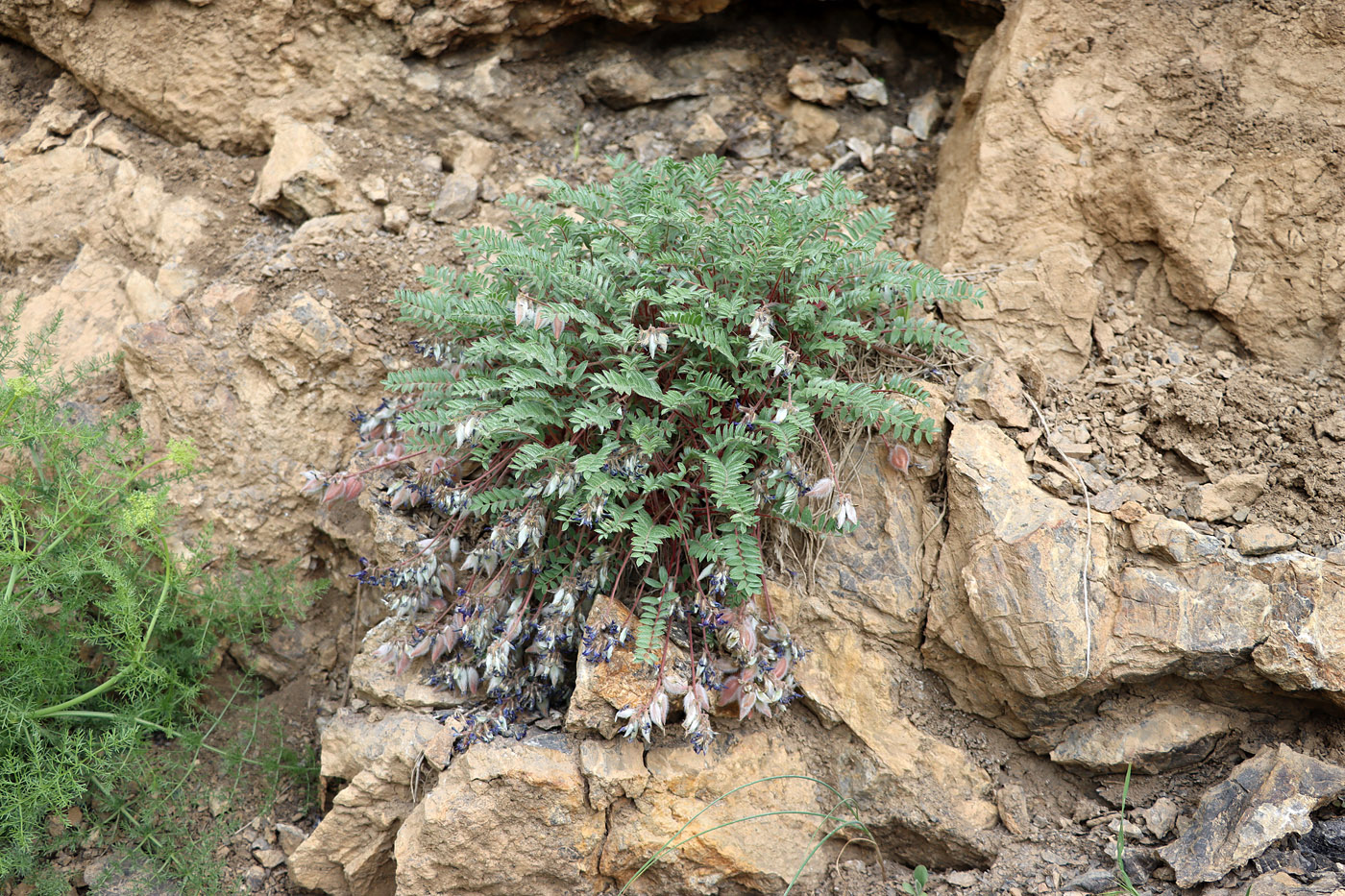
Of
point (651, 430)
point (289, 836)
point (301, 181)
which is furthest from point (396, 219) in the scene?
point (289, 836)

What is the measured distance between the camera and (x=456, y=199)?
14.3 feet

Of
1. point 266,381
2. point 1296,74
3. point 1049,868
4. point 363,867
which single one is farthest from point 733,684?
point 1296,74

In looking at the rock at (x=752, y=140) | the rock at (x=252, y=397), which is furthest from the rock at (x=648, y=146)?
the rock at (x=252, y=397)

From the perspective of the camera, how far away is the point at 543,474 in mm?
3066

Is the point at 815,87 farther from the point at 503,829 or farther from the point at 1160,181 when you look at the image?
the point at 503,829

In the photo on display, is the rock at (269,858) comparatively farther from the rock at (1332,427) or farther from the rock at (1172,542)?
the rock at (1332,427)

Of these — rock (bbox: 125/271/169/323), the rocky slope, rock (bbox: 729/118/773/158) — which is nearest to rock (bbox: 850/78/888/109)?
the rocky slope

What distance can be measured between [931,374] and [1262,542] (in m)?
1.22

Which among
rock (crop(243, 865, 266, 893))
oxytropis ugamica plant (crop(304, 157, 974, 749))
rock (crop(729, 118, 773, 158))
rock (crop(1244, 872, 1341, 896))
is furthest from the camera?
rock (crop(729, 118, 773, 158))

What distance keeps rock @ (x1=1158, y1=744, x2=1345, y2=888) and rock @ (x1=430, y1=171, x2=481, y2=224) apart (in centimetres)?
387

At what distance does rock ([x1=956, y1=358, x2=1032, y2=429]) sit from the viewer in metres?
3.30

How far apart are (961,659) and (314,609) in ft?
8.80

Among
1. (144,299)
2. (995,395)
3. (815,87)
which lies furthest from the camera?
(815,87)

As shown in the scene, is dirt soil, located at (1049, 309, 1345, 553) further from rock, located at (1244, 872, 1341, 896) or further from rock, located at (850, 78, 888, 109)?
rock, located at (850, 78, 888, 109)
